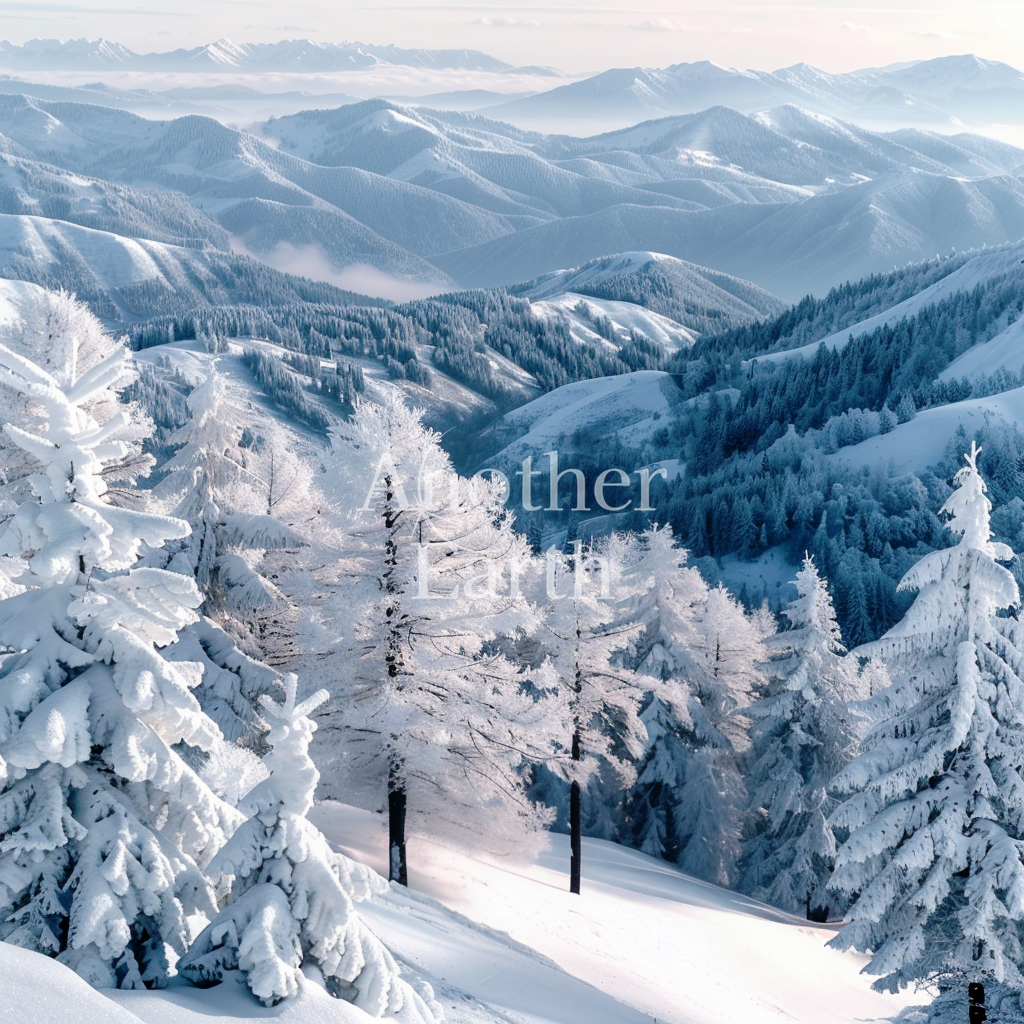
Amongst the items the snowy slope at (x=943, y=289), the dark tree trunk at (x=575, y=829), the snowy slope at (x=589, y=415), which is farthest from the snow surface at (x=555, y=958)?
the snowy slope at (x=943, y=289)

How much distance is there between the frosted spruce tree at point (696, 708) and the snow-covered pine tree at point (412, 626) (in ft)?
44.9

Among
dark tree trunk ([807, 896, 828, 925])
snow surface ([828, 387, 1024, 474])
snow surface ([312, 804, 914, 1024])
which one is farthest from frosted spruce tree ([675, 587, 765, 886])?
snow surface ([828, 387, 1024, 474])

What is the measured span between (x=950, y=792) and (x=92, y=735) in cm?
1250

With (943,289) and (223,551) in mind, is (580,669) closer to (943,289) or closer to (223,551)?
(223,551)

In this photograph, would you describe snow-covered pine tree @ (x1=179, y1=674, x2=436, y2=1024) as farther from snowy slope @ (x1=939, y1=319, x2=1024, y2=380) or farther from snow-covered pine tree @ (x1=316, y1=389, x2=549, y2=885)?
snowy slope @ (x1=939, y1=319, x2=1024, y2=380)

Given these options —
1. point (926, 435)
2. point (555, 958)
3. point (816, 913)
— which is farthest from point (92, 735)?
point (926, 435)

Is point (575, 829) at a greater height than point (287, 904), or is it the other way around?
point (287, 904)

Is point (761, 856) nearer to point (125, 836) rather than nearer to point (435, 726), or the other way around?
point (435, 726)

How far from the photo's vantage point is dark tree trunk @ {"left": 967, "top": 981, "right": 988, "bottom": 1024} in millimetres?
15367

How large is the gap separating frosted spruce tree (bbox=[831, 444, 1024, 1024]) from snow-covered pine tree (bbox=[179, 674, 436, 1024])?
969 centimetres

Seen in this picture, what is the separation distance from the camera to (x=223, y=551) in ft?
68.7

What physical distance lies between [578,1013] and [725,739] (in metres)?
19.6

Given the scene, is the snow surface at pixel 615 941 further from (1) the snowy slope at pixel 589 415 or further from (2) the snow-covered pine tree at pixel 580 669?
(1) the snowy slope at pixel 589 415

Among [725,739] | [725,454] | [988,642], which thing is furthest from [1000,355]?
[988,642]
